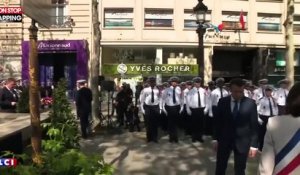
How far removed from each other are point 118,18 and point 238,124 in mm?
29707

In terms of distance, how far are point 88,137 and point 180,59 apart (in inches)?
→ 874

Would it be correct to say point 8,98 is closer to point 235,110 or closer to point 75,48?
point 235,110

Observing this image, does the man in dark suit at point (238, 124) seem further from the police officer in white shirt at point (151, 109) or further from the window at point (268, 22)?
the window at point (268, 22)

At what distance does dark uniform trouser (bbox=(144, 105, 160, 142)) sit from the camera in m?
15.1

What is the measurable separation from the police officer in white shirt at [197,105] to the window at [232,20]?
22.6 meters

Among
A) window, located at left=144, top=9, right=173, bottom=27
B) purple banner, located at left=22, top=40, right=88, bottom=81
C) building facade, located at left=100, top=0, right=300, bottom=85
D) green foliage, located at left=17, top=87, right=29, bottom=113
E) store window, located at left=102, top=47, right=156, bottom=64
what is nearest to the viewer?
green foliage, located at left=17, top=87, right=29, bottom=113

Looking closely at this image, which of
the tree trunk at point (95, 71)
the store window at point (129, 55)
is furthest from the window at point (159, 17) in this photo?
the tree trunk at point (95, 71)

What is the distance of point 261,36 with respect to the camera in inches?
1526

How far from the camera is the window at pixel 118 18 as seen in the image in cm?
3700

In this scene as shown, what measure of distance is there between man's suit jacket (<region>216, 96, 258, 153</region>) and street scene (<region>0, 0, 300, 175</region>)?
16 millimetres

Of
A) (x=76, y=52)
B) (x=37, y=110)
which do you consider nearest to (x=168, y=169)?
(x=37, y=110)

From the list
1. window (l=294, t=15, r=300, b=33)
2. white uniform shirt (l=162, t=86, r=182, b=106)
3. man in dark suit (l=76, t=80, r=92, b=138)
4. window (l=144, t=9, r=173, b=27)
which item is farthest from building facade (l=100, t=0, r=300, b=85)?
white uniform shirt (l=162, t=86, r=182, b=106)

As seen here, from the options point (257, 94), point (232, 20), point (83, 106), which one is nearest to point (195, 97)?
point (257, 94)

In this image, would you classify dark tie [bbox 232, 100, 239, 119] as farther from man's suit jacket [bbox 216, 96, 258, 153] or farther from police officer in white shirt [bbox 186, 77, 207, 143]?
police officer in white shirt [bbox 186, 77, 207, 143]
